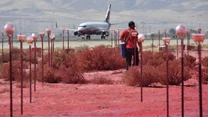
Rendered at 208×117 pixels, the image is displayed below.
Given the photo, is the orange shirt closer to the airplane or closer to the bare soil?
the bare soil

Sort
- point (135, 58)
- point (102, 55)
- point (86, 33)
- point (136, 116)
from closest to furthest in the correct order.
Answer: point (136, 116) < point (135, 58) < point (102, 55) < point (86, 33)

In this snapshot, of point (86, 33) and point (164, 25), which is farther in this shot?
point (164, 25)

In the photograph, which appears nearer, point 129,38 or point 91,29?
point 129,38

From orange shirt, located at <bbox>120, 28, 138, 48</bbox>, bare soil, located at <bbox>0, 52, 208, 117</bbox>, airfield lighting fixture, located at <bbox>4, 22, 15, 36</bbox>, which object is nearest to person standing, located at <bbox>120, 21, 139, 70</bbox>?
orange shirt, located at <bbox>120, 28, 138, 48</bbox>

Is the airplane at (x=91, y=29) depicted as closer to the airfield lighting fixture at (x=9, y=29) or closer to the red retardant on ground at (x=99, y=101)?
the red retardant on ground at (x=99, y=101)

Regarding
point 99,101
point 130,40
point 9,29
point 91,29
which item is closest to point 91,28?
point 91,29

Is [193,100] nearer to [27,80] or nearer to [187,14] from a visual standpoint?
[27,80]

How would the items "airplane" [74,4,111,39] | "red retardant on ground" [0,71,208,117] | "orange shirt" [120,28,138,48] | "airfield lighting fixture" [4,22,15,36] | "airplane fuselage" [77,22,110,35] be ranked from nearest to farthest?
"airfield lighting fixture" [4,22,15,36] < "red retardant on ground" [0,71,208,117] < "orange shirt" [120,28,138,48] < "airplane fuselage" [77,22,110,35] < "airplane" [74,4,111,39]

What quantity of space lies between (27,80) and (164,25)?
160929 millimetres

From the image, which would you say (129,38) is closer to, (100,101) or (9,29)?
(100,101)

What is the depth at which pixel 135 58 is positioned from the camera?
19.9 metres

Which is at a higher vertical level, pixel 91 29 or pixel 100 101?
pixel 91 29

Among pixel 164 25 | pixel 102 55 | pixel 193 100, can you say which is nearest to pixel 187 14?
pixel 164 25

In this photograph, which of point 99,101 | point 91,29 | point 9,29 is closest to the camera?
point 9,29
